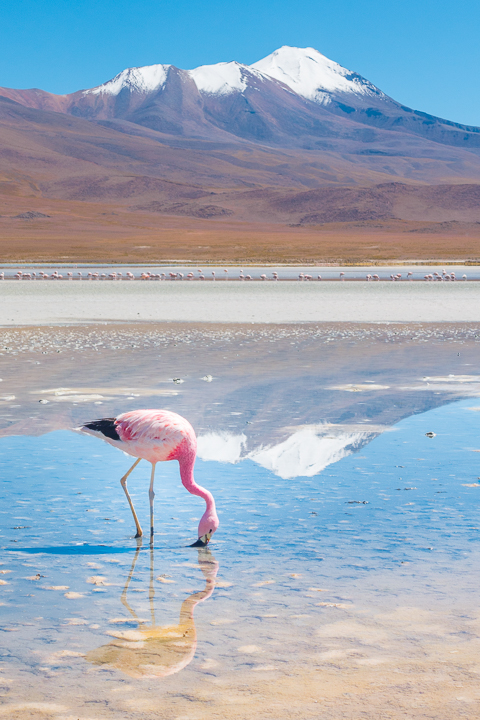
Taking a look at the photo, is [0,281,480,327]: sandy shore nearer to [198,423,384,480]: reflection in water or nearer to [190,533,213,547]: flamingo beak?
[198,423,384,480]: reflection in water

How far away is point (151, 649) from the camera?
428 cm

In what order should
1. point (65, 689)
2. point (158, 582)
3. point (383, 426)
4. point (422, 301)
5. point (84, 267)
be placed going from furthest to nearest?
1. point (84, 267)
2. point (422, 301)
3. point (383, 426)
4. point (158, 582)
5. point (65, 689)

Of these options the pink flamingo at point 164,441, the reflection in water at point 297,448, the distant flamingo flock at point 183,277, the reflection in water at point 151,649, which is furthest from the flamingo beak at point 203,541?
the distant flamingo flock at point 183,277

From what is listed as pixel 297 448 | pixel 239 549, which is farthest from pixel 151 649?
pixel 297 448

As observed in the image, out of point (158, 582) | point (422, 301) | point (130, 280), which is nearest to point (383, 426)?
point (158, 582)

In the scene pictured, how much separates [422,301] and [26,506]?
27.4 meters

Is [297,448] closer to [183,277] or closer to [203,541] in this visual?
[203,541]

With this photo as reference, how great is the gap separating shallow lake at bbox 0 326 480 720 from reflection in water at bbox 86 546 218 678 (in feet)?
0.04

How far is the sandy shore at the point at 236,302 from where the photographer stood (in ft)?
84.5

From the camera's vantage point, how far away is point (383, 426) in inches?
383

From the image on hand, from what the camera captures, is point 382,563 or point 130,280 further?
point 130,280

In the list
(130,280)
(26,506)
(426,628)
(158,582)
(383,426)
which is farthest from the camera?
(130,280)

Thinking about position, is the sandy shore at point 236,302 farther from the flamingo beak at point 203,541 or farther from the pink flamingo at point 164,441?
the flamingo beak at point 203,541

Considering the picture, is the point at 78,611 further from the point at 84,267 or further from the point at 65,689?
the point at 84,267
